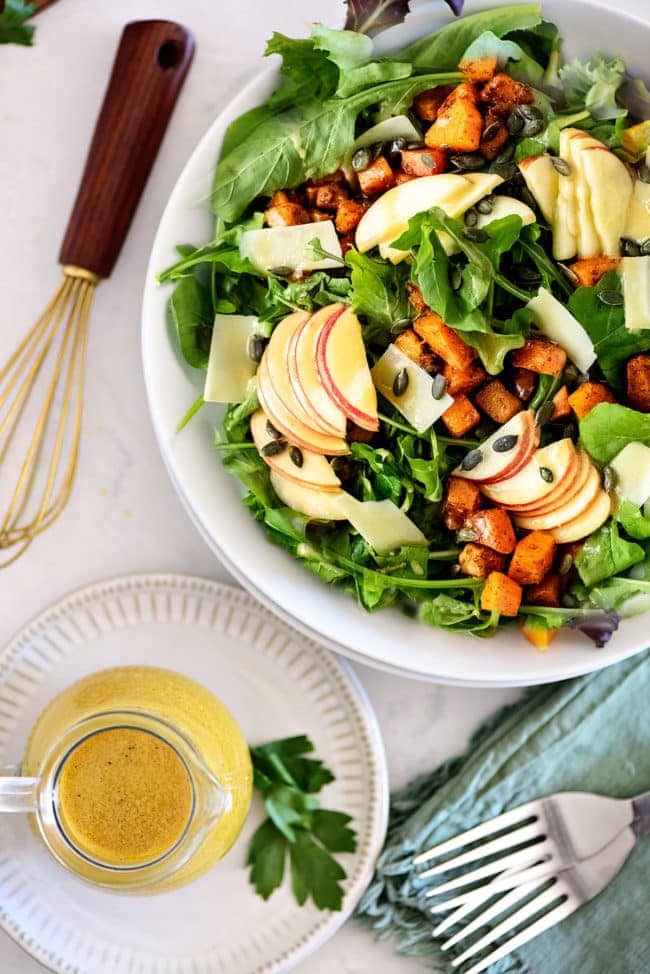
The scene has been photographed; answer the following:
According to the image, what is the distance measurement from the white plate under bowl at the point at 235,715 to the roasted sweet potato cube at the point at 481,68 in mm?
936

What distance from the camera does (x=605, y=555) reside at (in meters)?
1.46

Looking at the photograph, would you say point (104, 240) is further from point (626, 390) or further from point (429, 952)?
point (429, 952)

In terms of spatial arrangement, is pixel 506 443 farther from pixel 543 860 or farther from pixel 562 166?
pixel 543 860

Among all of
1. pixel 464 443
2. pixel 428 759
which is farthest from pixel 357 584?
pixel 428 759

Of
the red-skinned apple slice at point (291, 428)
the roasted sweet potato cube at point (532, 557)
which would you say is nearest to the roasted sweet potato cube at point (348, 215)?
the red-skinned apple slice at point (291, 428)

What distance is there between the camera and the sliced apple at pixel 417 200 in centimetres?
143

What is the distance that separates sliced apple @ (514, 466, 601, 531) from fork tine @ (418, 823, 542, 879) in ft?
1.89

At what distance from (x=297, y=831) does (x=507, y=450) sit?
80cm

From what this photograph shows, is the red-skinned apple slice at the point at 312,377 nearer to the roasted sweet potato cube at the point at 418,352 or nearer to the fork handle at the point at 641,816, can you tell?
the roasted sweet potato cube at the point at 418,352

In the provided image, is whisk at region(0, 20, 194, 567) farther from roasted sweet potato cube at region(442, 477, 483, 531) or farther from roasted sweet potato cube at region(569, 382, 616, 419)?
roasted sweet potato cube at region(569, 382, 616, 419)

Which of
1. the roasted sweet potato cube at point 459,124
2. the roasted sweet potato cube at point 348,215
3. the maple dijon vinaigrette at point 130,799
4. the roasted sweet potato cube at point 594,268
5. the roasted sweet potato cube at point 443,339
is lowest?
A: the maple dijon vinaigrette at point 130,799

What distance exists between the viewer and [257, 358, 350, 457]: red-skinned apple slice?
4.75 ft

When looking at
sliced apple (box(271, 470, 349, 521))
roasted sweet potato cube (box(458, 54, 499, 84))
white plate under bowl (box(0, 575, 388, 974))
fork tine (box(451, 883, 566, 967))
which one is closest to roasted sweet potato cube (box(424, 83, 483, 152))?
roasted sweet potato cube (box(458, 54, 499, 84))

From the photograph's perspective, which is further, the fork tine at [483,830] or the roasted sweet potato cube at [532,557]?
the fork tine at [483,830]
